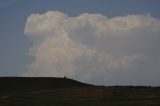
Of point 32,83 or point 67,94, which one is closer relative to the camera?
point 67,94

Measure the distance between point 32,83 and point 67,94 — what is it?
1036 inches

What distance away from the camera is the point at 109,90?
2805 inches

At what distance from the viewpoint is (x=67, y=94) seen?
237 feet

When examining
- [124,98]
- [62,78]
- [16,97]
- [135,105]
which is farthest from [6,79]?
[135,105]

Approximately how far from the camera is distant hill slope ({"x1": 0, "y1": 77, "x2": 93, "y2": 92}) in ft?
303

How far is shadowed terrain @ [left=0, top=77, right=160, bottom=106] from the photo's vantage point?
184 ft

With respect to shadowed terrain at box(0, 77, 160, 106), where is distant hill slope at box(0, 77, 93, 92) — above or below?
above

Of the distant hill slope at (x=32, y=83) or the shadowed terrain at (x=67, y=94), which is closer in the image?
the shadowed terrain at (x=67, y=94)

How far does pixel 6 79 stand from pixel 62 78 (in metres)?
15.6

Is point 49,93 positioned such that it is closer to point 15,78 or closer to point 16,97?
point 16,97

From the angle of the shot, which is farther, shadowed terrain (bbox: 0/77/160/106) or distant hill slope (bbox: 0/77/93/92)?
distant hill slope (bbox: 0/77/93/92)

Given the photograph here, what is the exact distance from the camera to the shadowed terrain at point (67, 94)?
5619cm

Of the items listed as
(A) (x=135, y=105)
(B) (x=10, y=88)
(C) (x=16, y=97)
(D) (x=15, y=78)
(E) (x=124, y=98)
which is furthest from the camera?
(D) (x=15, y=78)

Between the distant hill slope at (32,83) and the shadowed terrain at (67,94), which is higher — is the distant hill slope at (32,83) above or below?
above
